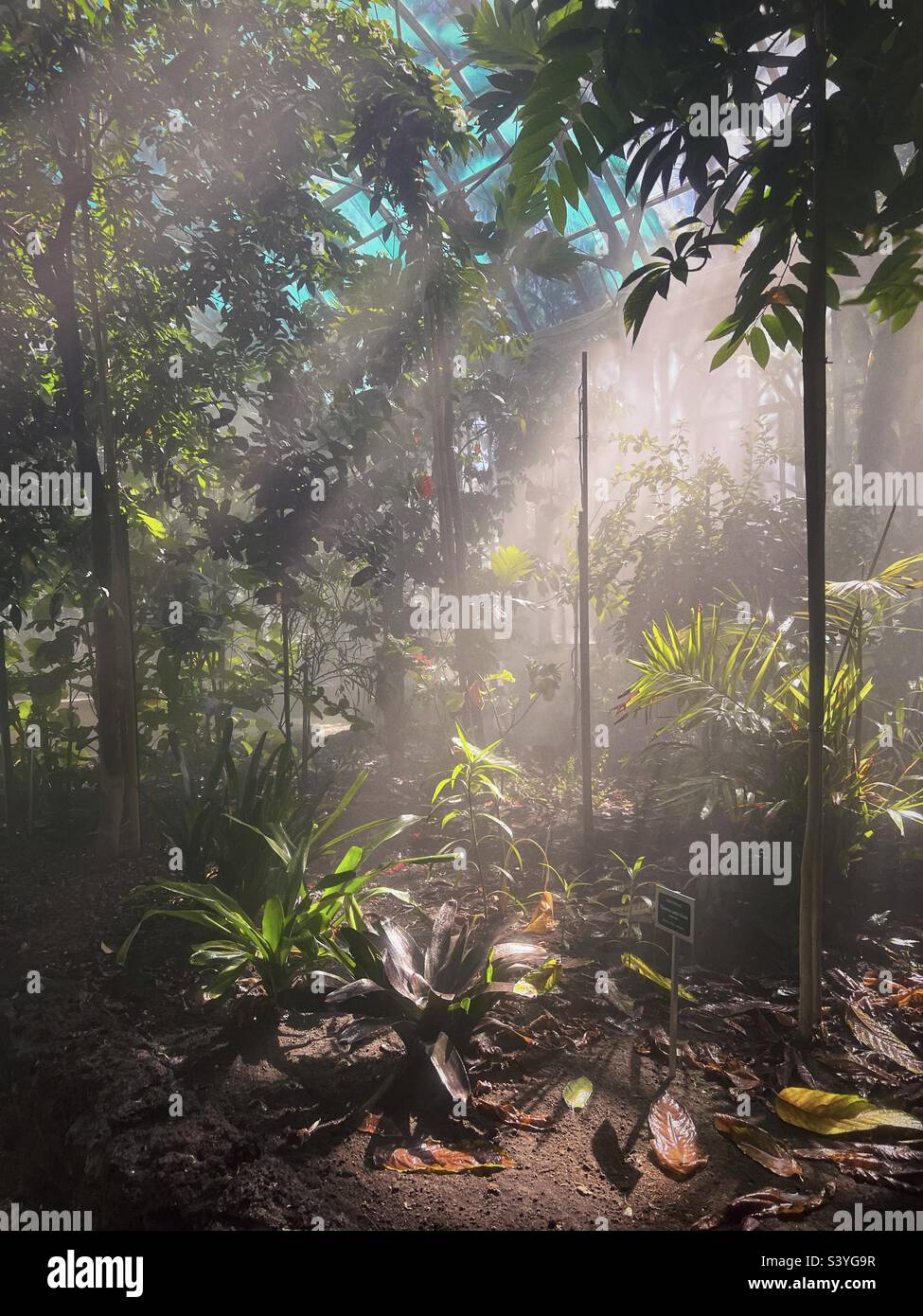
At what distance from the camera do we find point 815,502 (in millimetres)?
1862

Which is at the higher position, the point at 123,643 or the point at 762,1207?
the point at 123,643

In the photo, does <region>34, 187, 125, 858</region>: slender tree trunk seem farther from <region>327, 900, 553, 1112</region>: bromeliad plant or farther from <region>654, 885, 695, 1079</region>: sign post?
<region>654, 885, 695, 1079</region>: sign post

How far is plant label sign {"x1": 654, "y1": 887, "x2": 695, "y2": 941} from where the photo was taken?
1.85 m

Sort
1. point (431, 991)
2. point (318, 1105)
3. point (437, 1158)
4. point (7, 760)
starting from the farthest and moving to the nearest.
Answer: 1. point (7, 760)
2. point (431, 991)
3. point (318, 1105)
4. point (437, 1158)

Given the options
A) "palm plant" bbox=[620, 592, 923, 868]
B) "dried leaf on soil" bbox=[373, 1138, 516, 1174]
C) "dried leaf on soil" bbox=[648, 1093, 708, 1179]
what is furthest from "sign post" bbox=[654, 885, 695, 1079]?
"palm plant" bbox=[620, 592, 923, 868]

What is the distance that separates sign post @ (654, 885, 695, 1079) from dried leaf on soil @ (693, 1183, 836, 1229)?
423 millimetres

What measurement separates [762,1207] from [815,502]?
5.10 ft

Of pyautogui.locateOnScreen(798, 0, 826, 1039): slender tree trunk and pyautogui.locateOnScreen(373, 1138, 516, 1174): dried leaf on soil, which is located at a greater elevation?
pyautogui.locateOnScreen(798, 0, 826, 1039): slender tree trunk

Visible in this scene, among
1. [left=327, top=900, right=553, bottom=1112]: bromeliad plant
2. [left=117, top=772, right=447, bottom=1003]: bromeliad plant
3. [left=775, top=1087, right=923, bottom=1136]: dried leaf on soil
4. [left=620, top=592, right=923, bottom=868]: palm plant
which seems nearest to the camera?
[left=775, top=1087, right=923, bottom=1136]: dried leaf on soil

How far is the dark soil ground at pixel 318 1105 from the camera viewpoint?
1.46 metres

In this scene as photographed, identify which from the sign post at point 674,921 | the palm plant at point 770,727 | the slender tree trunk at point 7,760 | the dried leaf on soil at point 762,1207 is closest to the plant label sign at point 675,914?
the sign post at point 674,921

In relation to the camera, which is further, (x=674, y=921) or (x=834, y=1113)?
(x=674, y=921)

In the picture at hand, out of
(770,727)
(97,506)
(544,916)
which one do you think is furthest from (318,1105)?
(97,506)

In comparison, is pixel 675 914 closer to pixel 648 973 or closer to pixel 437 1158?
pixel 648 973
